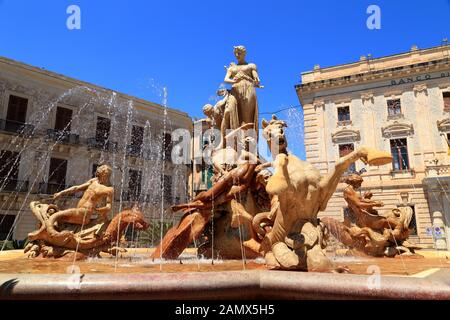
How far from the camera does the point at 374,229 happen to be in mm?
6672

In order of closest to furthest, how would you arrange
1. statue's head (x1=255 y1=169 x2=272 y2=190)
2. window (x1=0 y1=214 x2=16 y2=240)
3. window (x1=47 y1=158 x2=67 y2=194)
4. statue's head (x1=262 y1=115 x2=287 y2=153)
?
1. statue's head (x1=262 y1=115 x2=287 y2=153)
2. statue's head (x1=255 y1=169 x2=272 y2=190)
3. window (x1=0 y1=214 x2=16 y2=240)
4. window (x1=47 y1=158 x2=67 y2=194)

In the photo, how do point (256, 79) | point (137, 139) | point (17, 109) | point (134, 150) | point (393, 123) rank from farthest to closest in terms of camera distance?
point (137, 139) < point (134, 150) < point (393, 123) < point (17, 109) < point (256, 79)

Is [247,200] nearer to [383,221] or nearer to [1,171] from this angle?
[383,221]

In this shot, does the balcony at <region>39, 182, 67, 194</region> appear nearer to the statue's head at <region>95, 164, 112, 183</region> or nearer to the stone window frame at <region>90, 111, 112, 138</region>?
the stone window frame at <region>90, 111, 112, 138</region>

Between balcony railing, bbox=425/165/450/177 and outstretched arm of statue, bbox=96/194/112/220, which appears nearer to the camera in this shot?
outstretched arm of statue, bbox=96/194/112/220

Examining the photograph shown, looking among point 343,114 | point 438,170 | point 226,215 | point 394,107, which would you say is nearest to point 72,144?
point 343,114

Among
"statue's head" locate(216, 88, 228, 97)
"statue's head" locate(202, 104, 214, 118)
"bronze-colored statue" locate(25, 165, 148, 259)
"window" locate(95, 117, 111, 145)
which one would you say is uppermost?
"window" locate(95, 117, 111, 145)

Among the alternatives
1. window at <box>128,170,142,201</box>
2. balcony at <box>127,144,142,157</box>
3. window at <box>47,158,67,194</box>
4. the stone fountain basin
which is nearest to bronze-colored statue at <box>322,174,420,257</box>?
the stone fountain basin

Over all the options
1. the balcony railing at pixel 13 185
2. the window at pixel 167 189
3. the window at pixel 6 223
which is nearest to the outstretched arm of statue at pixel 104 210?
the window at pixel 6 223

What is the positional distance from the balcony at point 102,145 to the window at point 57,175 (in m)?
2.16

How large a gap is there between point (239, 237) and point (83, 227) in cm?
274

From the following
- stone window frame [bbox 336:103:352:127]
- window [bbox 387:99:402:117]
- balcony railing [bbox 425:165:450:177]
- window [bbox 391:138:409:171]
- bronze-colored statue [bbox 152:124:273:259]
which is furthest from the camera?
stone window frame [bbox 336:103:352:127]

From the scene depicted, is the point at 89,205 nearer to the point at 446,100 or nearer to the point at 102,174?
the point at 102,174

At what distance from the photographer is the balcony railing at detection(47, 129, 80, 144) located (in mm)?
23266
